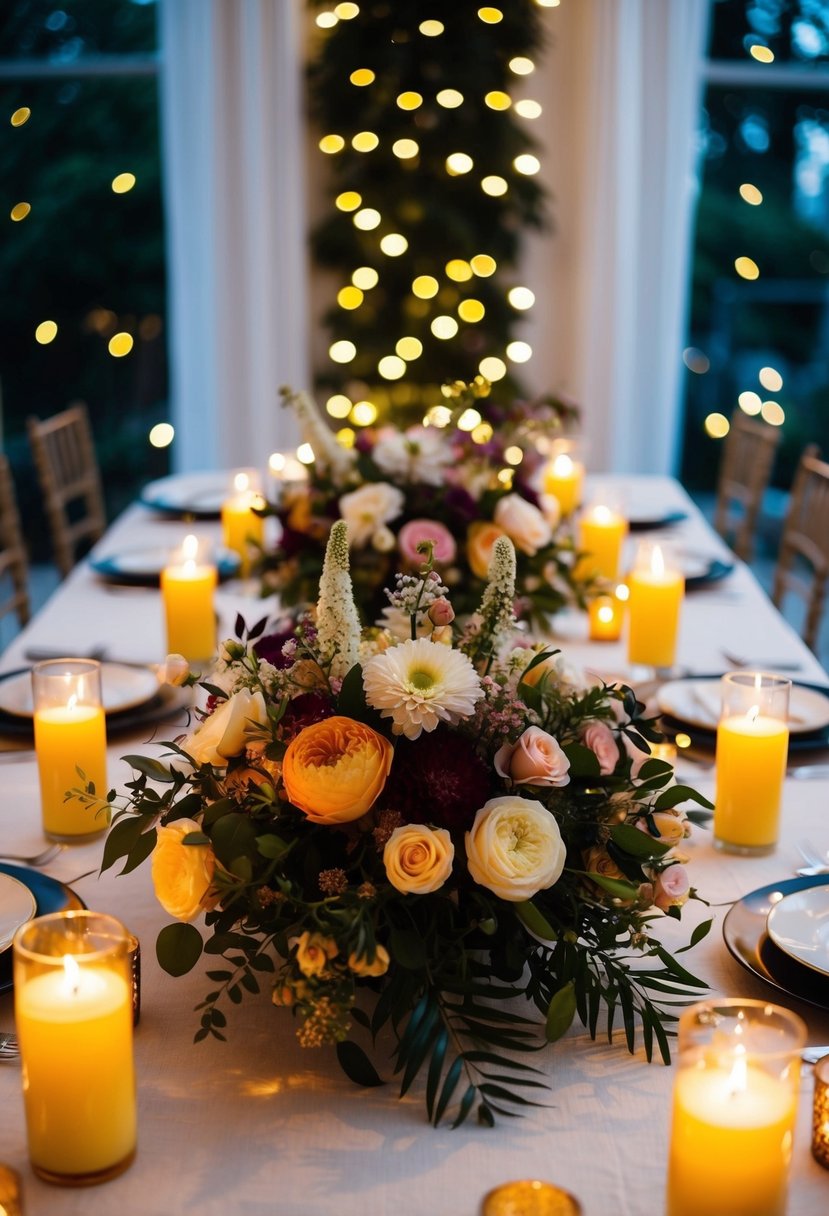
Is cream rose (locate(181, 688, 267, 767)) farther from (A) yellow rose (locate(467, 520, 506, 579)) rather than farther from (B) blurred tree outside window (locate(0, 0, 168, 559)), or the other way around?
(B) blurred tree outside window (locate(0, 0, 168, 559))

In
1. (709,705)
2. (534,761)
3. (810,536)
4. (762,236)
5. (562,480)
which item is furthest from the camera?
(762,236)

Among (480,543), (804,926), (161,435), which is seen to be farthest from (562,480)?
(161,435)

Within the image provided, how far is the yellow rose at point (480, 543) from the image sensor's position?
77.2 inches

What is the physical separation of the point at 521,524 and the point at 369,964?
3.58 feet

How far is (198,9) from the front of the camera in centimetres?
425

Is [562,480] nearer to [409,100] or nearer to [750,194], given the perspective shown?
[409,100]

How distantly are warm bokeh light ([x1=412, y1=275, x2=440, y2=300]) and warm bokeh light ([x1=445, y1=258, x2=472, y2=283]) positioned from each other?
0.19 feet

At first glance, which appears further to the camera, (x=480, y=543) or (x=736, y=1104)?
(x=480, y=543)

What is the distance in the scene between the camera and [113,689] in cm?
180

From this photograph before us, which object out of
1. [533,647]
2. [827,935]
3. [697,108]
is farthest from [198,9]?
[827,935]

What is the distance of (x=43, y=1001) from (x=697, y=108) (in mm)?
4468

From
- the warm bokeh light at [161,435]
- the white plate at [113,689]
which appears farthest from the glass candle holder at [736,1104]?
the warm bokeh light at [161,435]

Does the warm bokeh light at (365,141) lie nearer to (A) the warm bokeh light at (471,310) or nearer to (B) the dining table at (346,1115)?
(A) the warm bokeh light at (471,310)

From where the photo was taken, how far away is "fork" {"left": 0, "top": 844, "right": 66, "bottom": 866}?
1348 mm
